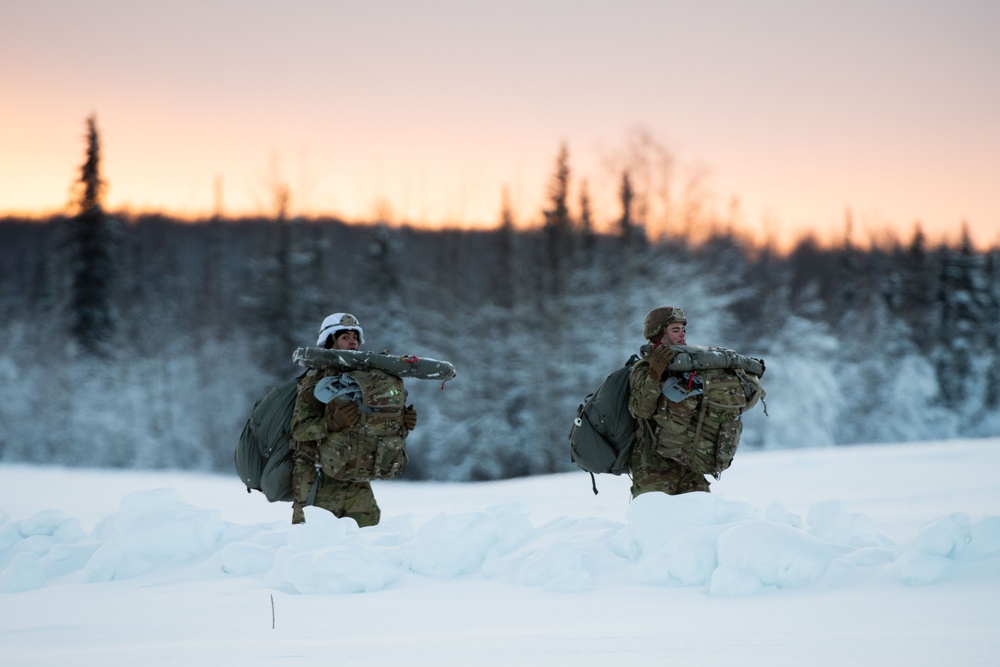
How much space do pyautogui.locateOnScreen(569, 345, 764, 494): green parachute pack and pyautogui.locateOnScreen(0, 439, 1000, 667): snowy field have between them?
60cm

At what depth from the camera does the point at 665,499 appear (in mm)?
4879

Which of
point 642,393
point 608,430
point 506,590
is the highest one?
point 642,393

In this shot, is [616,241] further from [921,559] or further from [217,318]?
[921,559]

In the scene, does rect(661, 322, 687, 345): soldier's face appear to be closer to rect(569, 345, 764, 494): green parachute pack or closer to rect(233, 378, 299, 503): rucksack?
rect(569, 345, 764, 494): green parachute pack

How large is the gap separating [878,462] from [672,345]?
727 centimetres

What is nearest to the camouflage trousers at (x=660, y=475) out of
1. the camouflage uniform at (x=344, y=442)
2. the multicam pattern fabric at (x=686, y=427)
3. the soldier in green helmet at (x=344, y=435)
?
the multicam pattern fabric at (x=686, y=427)

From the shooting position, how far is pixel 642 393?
5852 mm

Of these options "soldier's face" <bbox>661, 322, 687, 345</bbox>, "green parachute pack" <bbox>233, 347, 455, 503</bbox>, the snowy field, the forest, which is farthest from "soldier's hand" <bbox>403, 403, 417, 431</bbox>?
the forest

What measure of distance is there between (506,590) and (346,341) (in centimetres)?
275

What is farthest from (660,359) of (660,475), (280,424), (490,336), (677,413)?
(490,336)

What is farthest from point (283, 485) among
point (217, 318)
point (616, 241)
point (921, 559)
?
point (217, 318)

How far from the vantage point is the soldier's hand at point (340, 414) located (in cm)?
616

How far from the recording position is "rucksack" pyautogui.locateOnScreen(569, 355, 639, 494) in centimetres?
610

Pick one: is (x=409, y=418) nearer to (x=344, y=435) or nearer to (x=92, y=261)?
(x=344, y=435)
